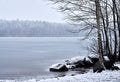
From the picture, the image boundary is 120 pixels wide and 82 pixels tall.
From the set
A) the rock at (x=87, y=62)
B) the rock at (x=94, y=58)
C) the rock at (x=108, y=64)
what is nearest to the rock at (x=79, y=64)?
the rock at (x=87, y=62)

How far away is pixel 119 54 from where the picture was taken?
2216 centimetres

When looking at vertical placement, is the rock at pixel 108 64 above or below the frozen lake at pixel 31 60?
above

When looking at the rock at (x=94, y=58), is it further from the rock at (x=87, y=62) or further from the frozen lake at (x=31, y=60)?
the frozen lake at (x=31, y=60)

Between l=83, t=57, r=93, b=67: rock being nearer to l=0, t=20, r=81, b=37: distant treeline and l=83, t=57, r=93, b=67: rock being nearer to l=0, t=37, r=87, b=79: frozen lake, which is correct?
l=0, t=37, r=87, b=79: frozen lake

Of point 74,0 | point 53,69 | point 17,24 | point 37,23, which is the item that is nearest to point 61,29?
point 37,23

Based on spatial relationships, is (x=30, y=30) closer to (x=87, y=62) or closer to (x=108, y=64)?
(x=87, y=62)

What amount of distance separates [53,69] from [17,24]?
13692 cm

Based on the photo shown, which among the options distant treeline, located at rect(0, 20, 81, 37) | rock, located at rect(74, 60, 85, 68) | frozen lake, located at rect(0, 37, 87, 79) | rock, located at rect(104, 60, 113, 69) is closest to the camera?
rock, located at rect(104, 60, 113, 69)

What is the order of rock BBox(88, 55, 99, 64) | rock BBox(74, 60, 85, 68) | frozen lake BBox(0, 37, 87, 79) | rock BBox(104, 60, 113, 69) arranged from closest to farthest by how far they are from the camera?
1. rock BBox(104, 60, 113, 69)
2. frozen lake BBox(0, 37, 87, 79)
3. rock BBox(74, 60, 85, 68)
4. rock BBox(88, 55, 99, 64)

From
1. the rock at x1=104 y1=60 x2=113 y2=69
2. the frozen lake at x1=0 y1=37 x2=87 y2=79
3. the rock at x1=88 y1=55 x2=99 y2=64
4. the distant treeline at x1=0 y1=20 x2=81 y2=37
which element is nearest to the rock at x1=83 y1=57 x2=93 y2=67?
the rock at x1=88 y1=55 x2=99 y2=64

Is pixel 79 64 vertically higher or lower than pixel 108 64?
lower

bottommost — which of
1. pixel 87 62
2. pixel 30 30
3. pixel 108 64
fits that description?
pixel 87 62

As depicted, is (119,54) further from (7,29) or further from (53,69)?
(7,29)

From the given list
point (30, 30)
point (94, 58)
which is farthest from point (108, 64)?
point (30, 30)
